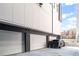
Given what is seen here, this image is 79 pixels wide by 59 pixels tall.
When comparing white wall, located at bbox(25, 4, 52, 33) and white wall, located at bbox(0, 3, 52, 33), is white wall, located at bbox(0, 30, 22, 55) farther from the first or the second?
white wall, located at bbox(25, 4, 52, 33)

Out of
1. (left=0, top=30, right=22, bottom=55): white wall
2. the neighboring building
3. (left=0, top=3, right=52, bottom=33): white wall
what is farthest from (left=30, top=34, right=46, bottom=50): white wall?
(left=0, top=30, right=22, bottom=55): white wall

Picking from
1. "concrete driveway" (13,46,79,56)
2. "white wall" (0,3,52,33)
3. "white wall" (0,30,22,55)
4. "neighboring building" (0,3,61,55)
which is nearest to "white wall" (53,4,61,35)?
"neighboring building" (0,3,61,55)

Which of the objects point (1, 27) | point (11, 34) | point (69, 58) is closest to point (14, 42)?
point (11, 34)

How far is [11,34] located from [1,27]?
0.50m

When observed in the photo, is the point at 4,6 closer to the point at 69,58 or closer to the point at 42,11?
the point at 42,11

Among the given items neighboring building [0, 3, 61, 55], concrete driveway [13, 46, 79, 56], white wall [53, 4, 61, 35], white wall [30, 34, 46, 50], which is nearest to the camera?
concrete driveway [13, 46, 79, 56]

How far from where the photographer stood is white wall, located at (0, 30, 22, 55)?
447 cm

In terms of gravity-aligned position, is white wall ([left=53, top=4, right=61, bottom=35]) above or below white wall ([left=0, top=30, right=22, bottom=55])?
above

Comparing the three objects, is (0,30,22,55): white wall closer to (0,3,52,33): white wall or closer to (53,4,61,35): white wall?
(0,3,52,33): white wall

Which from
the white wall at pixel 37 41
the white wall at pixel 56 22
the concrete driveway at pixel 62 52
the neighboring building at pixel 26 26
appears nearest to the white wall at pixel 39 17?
the neighboring building at pixel 26 26

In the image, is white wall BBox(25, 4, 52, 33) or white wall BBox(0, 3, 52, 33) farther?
white wall BBox(25, 4, 52, 33)

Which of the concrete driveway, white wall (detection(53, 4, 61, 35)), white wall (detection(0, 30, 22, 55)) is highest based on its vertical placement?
white wall (detection(53, 4, 61, 35))

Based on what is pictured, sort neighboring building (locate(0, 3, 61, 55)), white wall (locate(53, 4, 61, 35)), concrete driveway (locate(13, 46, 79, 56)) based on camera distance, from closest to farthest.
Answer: concrete driveway (locate(13, 46, 79, 56))
neighboring building (locate(0, 3, 61, 55))
white wall (locate(53, 4, 61, 35))

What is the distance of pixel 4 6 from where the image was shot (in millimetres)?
4480
